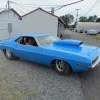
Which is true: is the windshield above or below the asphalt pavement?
above

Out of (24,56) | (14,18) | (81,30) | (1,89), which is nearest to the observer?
(1,89)

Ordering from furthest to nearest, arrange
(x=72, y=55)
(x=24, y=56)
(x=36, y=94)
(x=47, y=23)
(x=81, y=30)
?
1. (x=81, y=30)
2. (x=47, y=23)
3. (x=24, y=56)
4. (x=72, y=55)
5. (x=36, y=94)

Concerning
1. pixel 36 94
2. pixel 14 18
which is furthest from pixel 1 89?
pixel 14 18

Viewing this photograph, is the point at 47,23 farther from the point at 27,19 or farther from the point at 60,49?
the point at 60,49

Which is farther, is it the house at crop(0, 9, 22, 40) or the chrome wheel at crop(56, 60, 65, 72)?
the house at crop(0, 9, 22, 40)

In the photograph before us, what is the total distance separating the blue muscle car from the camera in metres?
3.77

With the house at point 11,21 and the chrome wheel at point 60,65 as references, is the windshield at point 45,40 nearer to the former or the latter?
the chrome wheel at point 60,65

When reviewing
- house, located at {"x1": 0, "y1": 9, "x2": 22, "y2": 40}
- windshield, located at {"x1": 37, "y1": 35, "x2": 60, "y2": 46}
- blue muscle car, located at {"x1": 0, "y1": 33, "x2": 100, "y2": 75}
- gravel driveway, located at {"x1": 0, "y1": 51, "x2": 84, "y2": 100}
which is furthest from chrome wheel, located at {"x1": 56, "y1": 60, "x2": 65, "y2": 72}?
house, located at {"x1": 0, "y1": 9, "x2": 22, "y2": 40}

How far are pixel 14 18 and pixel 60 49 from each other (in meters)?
17.3

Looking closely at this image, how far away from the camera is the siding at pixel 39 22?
14312 millimetres

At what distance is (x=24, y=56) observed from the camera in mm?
5180

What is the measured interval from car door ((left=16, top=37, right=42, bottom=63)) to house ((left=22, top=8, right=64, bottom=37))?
9474 millimetres

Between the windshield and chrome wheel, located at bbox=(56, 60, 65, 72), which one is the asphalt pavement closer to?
chrome wheel, located at bbox=(56, 60, 65, 72)

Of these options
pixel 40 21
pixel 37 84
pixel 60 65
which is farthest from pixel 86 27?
pixel 37 84
